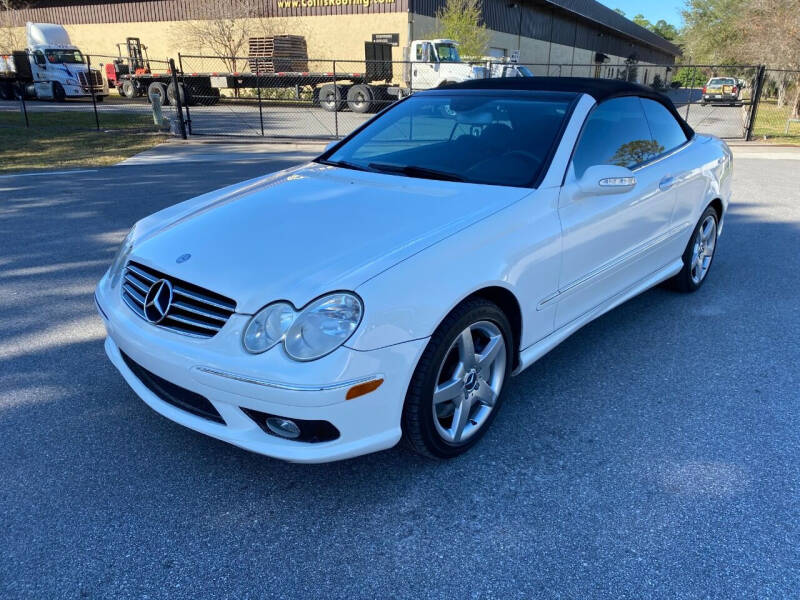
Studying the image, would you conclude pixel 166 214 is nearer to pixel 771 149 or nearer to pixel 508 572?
pixel 508 572

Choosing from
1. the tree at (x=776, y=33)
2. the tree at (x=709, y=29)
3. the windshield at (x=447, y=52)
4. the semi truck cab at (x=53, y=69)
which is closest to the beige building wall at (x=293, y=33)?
the windshield at (x=447, y=52)

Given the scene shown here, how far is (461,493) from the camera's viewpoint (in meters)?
2.46

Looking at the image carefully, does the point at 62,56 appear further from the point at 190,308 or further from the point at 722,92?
the point at 722,92

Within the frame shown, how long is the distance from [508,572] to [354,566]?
551 millimetres

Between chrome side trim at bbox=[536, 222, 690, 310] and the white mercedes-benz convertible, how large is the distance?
2 centimetres

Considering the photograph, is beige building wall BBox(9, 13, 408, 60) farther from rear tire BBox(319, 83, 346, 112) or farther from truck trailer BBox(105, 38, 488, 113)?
rear tire BBox(319, 83, 346, 112)

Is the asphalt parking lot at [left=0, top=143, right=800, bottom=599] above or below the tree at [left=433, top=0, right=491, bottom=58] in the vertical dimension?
below

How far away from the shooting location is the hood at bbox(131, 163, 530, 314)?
2241mm

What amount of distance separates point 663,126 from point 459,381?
277cm

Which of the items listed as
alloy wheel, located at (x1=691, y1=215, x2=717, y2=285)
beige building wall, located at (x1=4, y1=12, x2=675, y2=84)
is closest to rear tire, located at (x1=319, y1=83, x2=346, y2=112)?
beige building wall, located at (x1=4, y1=12, x2=675, y2=84)

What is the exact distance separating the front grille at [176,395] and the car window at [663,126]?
335 centimetres

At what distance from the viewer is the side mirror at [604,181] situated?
299cm

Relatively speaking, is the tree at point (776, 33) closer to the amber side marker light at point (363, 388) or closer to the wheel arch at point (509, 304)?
the wheel arch at point (509, 304)

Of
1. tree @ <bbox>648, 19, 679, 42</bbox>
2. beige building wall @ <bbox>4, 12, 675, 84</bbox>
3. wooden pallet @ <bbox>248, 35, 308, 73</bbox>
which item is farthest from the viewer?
tree @ <bbox>648, 19, 679, 42</bbox>
